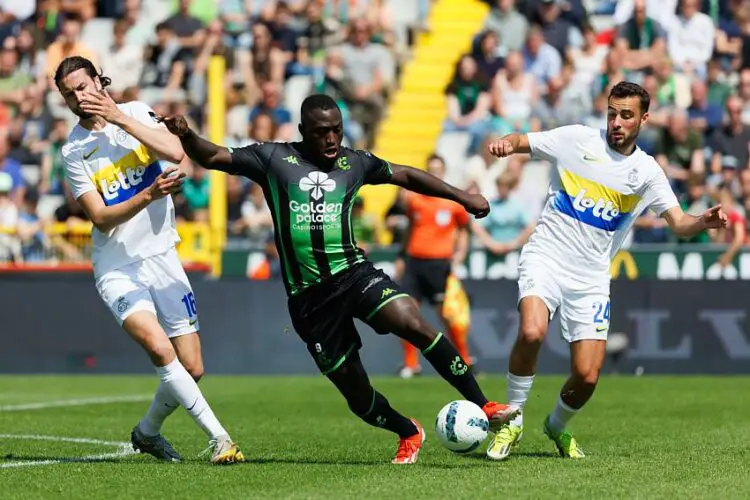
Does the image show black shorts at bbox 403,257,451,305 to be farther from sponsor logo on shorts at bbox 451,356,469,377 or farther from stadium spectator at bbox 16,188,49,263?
sponsor logo on shorts at bbox 451,356,469,377

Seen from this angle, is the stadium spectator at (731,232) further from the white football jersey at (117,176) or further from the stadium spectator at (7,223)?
the white football jersey at (117,176)

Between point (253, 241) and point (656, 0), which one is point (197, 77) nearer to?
point (253, 241)

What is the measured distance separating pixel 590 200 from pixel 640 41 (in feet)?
41.2

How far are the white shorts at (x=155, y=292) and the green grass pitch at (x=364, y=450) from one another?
93 centimetres

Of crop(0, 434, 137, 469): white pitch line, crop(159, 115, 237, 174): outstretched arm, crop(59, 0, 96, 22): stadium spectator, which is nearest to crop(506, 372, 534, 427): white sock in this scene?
crop(159, 115, 237, 174): outstretched arm

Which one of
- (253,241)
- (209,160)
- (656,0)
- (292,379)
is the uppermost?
(656,0)

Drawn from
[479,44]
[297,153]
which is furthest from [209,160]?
[479,44]

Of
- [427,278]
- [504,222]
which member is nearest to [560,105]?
[504,222]

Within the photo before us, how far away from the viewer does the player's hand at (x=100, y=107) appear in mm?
8944

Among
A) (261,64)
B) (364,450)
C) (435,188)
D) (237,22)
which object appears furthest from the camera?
(237,22)

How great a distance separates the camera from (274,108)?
72.2 feet

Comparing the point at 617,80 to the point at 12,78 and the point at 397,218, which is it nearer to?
the point at 397,218

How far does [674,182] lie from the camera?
19.6 m

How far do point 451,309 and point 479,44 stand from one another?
246 inches
